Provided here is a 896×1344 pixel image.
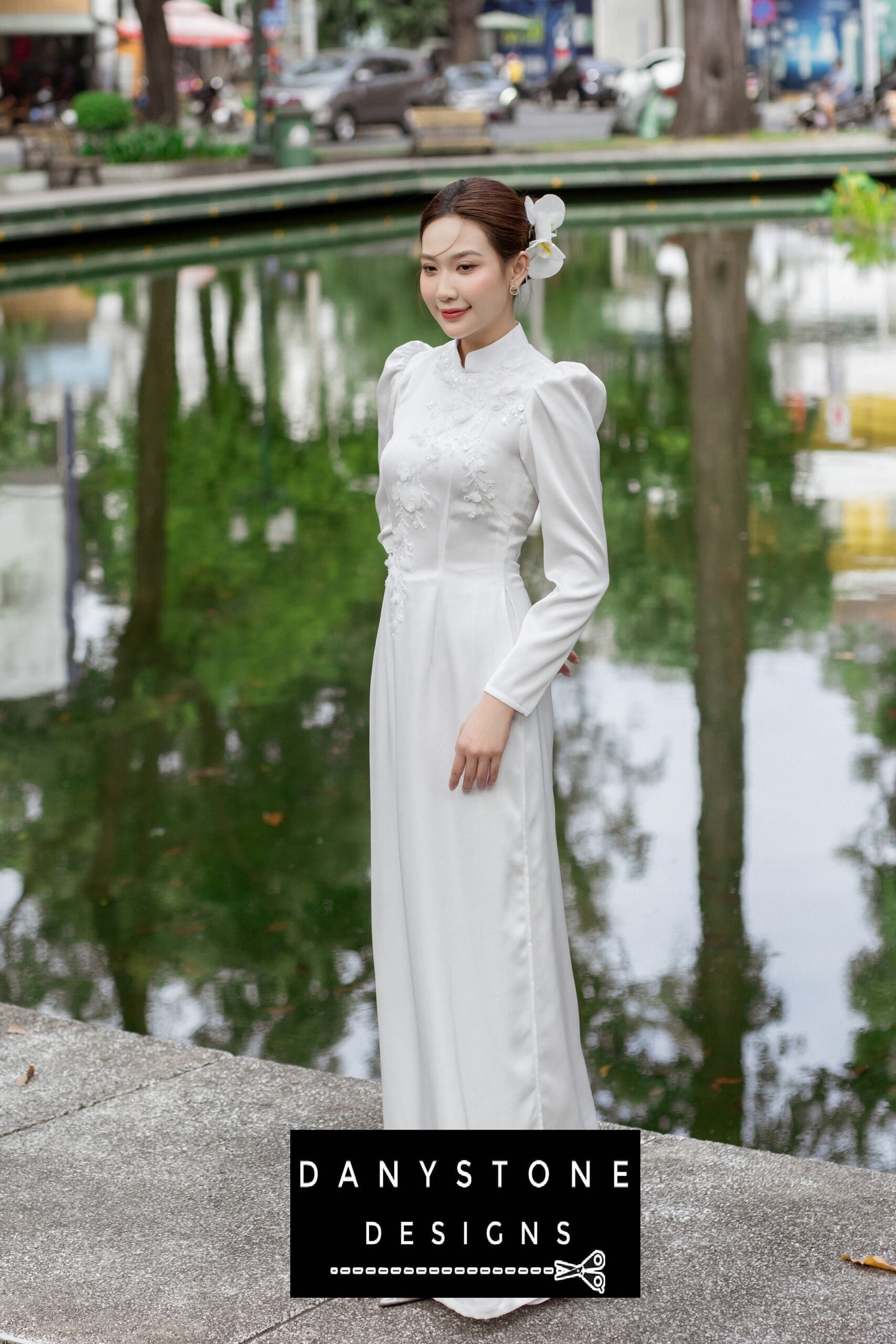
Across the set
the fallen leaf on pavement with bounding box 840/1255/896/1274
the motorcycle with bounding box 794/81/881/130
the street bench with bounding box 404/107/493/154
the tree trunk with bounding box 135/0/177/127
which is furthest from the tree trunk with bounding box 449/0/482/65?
the fallen leaf on pavement with bounding box 840/1255/896/1274

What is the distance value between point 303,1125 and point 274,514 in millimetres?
7681

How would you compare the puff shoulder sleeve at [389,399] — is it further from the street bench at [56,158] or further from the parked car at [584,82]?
the parked car at [584,82]

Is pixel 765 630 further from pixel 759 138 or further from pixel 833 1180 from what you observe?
pixel 759 138

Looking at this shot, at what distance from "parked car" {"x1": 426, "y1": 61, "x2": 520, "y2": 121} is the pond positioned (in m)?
33.5

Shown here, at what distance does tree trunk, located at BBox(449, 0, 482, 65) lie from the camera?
59219mm

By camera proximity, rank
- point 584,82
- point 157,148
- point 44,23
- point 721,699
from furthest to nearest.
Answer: point 584,82 < point 44,23 < point 157,148 < point 721,699

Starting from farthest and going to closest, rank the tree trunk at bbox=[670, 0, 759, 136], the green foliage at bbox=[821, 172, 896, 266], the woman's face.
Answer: the tree trunk at bbox=[670, 0, 759, 136], the green foliage at bbox=[821, 172, 896, 266], the woman's face

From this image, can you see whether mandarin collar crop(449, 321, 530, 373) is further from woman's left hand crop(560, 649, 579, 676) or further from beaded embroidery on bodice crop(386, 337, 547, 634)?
woman's left hand crop(560, 649, 579, 676)

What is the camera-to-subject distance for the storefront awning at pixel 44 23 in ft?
167

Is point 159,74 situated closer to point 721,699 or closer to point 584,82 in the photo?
point 584,82

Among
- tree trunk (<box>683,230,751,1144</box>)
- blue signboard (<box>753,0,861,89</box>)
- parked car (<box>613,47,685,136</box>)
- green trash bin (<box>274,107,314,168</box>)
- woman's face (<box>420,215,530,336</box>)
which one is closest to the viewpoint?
woman's face (<box>420,215,530,336</box>)

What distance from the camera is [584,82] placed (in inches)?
2142

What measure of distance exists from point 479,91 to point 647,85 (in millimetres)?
13254

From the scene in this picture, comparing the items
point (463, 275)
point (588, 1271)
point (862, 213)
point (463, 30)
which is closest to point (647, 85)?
point (862, 213)
